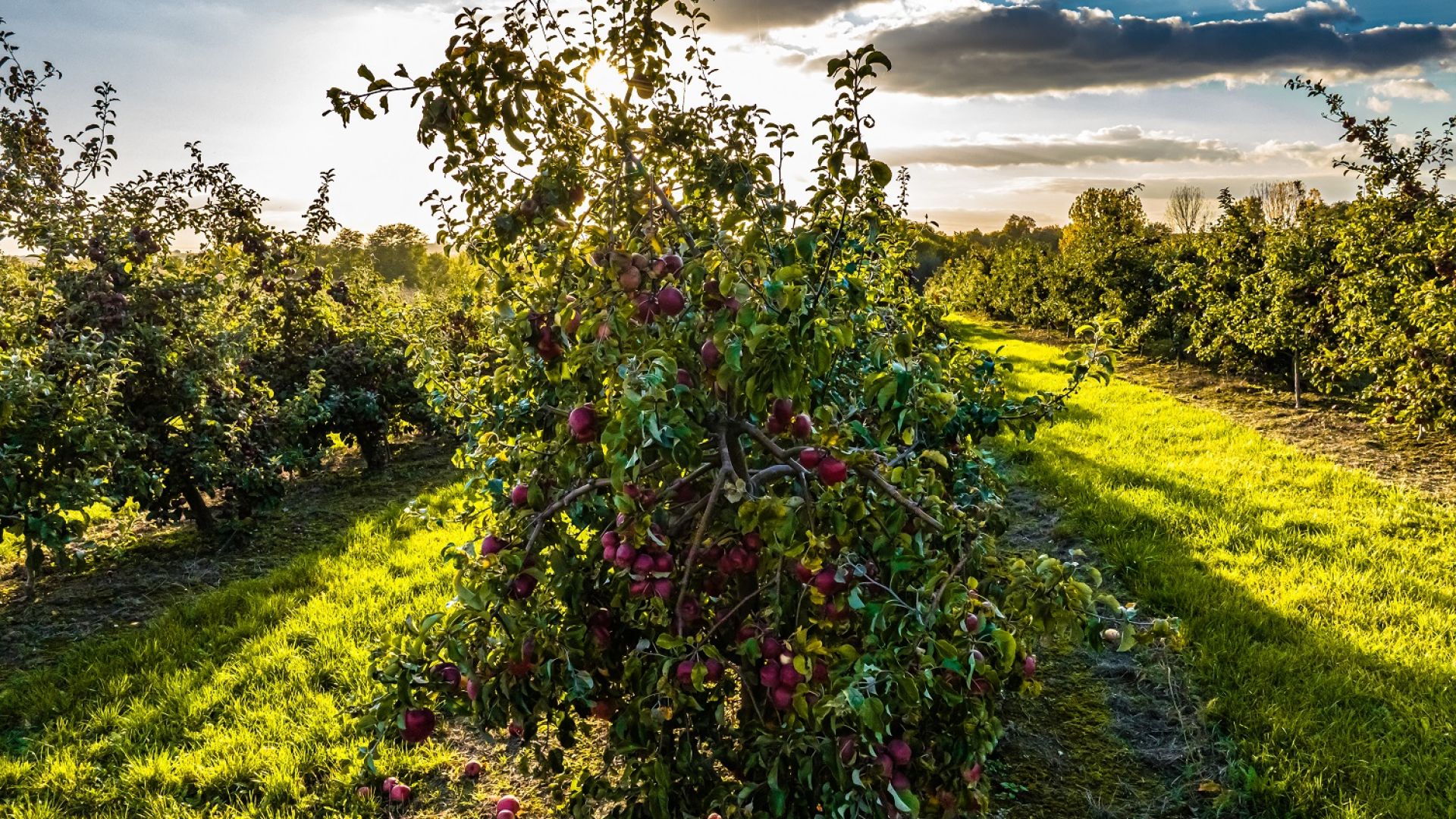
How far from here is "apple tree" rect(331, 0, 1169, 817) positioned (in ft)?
5.70

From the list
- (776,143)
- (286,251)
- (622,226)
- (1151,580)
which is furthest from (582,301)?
(286,251)

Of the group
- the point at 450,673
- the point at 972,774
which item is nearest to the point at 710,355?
the point at 450,673

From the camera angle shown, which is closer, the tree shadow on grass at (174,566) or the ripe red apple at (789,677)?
the ripe red apple at (789,677)

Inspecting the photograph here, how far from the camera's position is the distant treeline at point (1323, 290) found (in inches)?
290

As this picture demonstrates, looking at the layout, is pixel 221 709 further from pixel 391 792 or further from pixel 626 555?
pixel 626 555

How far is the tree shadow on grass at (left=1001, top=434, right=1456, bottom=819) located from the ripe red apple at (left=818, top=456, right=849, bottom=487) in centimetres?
239

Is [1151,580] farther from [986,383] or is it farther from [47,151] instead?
[47,151]

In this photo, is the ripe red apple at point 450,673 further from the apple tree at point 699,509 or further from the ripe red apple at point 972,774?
the ripe red apple at point 972,774

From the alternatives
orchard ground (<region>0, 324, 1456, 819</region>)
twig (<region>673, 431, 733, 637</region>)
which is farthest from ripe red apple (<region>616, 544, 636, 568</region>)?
orchard ground (<region>0, 324, 1456, 819</region>)

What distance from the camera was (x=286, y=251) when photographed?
8.09 metres

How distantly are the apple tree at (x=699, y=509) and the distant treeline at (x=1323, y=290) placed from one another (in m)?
1.26

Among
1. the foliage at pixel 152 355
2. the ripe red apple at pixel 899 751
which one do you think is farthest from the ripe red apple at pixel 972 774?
the foliage at pixel 152 355

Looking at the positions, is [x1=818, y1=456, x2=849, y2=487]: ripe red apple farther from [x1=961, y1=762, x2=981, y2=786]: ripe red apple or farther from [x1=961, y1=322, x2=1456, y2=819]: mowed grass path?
[x1=961, y1=322, x2=1456, y2=819]: mowed grass path

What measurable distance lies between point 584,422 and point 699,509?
1.48 ft
